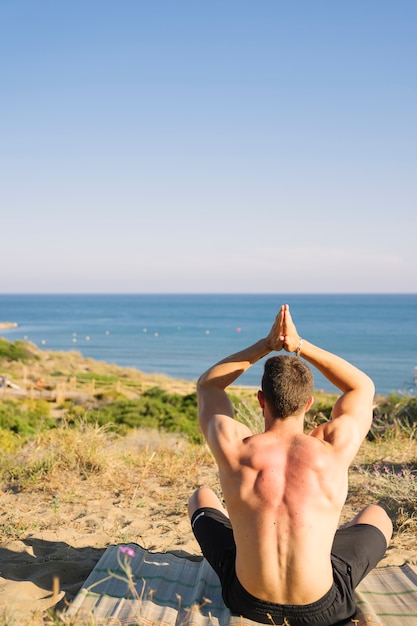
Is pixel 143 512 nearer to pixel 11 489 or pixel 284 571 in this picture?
pixel 11 489

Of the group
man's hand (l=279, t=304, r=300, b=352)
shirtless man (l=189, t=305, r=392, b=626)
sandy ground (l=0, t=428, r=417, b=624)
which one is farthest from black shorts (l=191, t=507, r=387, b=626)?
man's hand (l=279, t=304, r=300, b=352)

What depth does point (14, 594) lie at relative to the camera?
3.53 meters

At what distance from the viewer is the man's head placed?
2834 mm

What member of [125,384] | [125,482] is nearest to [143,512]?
[125,482]

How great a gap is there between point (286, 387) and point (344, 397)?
48cm

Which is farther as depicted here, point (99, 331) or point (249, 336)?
point (99, 331)

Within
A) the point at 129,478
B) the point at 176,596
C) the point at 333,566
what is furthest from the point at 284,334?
the point at 129,478

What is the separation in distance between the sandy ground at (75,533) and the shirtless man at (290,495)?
1.18 meters

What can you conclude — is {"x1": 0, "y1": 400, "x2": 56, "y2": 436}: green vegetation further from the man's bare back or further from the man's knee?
the man's bare back

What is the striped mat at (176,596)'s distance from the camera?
125 inches

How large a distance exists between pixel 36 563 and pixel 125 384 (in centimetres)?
2243

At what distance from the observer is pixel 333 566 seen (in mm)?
3066

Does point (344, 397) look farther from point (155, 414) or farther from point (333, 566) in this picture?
point (155, 414)

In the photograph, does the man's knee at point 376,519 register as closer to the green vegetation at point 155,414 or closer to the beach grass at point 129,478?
the beach grass at point 129,478
